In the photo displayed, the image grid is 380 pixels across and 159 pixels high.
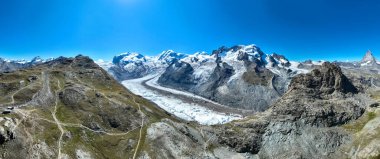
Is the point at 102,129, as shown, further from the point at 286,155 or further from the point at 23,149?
the point at 286,155

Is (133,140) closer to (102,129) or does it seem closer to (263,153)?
(102,129)

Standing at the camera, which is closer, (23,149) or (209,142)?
(23,149)

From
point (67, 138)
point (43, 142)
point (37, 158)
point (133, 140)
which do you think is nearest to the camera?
point (37, 158)

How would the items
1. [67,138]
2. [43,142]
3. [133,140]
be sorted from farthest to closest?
1. [133,140]
2. [67,138]
3. [43,142]

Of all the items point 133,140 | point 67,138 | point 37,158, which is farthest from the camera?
point 133,140

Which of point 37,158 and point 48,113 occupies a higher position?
point 48,113

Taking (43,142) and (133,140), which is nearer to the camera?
(43,142)

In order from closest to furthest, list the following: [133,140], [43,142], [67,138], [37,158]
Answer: [37,158]
[43,142]
[67,138]
[133,140]

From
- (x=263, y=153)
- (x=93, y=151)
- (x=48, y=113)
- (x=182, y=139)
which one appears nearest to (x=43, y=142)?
(x=93, y=151)

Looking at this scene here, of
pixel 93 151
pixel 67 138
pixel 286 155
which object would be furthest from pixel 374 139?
pixel 67 138
